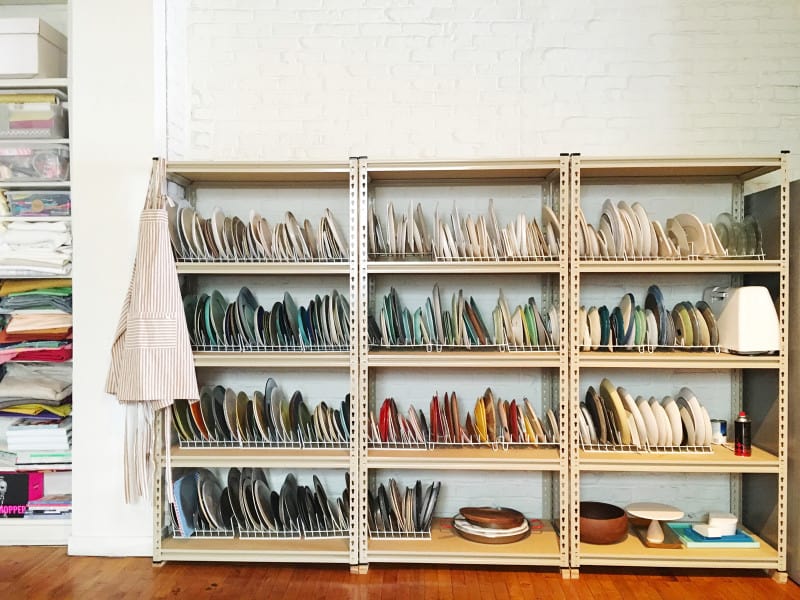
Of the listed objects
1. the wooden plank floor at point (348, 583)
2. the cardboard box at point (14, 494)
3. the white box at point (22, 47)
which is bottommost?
the wooden plank floor at point (348, 583)

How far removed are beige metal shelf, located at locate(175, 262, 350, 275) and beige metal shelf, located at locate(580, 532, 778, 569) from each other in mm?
1637

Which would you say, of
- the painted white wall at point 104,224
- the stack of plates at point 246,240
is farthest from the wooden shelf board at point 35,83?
the stack of plates at point 246,240

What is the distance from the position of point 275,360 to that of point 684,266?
181 cm

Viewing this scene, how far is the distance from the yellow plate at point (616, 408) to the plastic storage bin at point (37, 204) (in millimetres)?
2706

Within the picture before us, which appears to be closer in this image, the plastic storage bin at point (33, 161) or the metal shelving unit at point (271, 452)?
the metal shelving unit at point (271, 452)

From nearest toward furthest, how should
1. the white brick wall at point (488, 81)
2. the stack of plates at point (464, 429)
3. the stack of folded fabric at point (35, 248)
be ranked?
the stack of plates at point (464, 429)
the stack of folded fabric at point (35, 248)
the white brick wall at point (488, 81)

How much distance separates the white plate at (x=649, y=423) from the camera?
9.82ft

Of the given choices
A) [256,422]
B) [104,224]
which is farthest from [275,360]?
[104,224]

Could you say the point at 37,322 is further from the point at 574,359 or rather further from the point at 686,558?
the point at 686,558

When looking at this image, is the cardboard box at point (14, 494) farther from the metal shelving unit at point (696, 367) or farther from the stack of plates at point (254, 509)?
the metal shelving unit at point (696, 367)

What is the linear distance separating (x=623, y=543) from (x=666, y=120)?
2025 millimetres

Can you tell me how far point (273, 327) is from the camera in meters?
3.03

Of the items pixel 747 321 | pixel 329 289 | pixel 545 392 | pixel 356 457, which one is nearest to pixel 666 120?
pixel 747 321

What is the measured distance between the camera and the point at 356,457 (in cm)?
296
